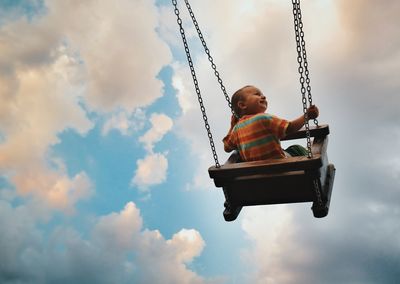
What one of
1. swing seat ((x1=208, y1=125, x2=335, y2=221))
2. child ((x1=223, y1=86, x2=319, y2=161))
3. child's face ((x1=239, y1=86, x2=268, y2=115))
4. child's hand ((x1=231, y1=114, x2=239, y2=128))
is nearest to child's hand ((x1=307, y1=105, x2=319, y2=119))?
child ((x1=223, y1=86, x2=319, y2=161))

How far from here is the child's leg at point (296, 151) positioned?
5.58 m

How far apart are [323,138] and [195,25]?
198 cm

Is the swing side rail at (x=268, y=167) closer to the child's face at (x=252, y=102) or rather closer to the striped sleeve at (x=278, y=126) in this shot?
the striped sleeve at (x=278, y=126)

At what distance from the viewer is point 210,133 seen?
4.97 m

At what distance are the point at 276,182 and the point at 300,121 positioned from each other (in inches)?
25.9

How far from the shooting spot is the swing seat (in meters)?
4.61

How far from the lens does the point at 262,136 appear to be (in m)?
5.03

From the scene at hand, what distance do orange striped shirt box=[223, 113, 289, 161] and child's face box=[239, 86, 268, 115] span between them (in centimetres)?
17

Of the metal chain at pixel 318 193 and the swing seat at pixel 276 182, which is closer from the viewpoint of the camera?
the swing seat at pixel 276 182

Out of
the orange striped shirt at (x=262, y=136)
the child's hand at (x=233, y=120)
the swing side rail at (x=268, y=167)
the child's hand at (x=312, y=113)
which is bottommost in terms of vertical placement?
the swing side rail at (x=268, y=167)

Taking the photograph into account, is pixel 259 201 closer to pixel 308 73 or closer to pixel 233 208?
pixel 233 208

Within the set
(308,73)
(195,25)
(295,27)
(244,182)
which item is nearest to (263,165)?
(244,182)

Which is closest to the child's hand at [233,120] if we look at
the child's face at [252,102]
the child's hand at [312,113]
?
the child's face at [252,102]

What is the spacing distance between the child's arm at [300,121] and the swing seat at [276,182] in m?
0.33
